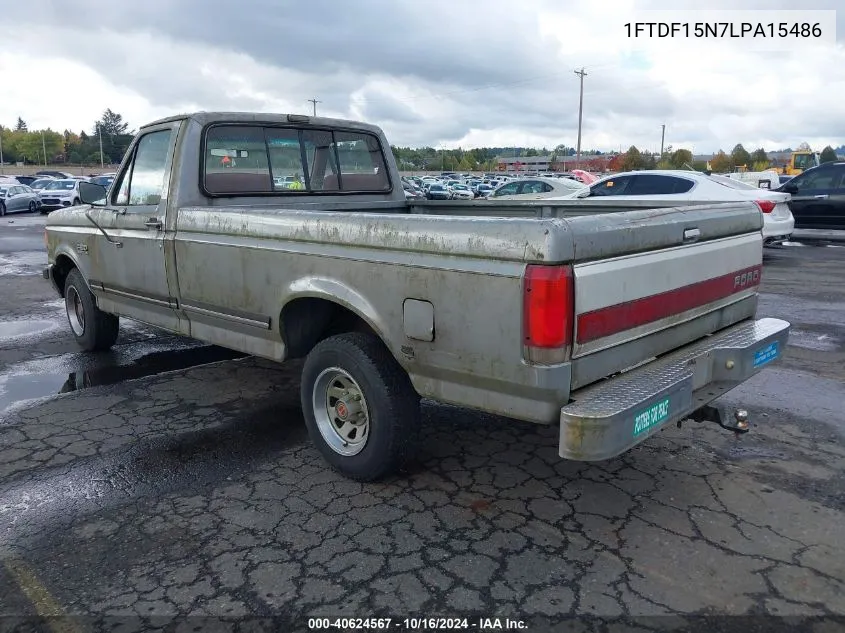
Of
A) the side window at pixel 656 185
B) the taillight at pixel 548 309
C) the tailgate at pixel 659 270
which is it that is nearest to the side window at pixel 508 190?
the side window at pixel 656 185

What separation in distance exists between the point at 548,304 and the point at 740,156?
97.0m

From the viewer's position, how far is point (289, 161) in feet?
17.4

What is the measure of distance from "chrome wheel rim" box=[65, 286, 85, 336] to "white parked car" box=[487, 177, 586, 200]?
1219 centimetres

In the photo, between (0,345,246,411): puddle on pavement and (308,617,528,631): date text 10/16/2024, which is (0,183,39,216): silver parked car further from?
(308,617,528,631): date text 10/16/2024

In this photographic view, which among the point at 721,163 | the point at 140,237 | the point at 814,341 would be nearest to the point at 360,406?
the point at 140,237

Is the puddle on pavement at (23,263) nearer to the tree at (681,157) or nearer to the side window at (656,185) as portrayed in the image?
the side window at (656,185)

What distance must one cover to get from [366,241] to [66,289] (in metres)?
4.76

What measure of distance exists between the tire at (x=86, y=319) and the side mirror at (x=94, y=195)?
890 mm

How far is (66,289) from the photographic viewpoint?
6.91 m

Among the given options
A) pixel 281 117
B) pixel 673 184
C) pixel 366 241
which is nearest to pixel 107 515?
pixel 366 241

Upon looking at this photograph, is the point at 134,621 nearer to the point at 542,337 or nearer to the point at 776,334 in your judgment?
the point at 542,337

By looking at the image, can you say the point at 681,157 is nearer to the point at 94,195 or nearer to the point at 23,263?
the point at 23,263

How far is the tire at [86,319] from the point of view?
6.46 metres

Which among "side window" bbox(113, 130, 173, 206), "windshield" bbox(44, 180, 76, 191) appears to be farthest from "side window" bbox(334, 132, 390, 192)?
"windshield" bbox(44, 180, 76, 191)
